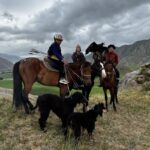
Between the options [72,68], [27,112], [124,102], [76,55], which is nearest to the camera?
[27,112]

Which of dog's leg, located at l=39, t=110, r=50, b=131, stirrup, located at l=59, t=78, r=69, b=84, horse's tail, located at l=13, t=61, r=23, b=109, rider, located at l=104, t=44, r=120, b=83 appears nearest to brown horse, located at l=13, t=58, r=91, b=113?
horse's tail, located at l=13, t=61, r=23, b=109

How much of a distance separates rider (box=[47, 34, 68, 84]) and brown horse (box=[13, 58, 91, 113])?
0.67 feet

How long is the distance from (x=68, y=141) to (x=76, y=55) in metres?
6.48

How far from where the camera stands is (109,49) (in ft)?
58.3

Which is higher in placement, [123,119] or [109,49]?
[109,49]

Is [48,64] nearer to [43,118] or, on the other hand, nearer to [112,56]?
[43,118]

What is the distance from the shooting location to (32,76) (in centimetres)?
1316

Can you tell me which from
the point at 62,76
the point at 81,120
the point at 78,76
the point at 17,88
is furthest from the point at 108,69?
the point at 81,120

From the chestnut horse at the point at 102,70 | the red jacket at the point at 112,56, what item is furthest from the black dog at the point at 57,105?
the red jacket at the point at 112,56

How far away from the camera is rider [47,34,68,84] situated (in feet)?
43.3

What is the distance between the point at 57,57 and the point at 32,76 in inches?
49.6

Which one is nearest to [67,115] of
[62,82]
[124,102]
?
[62,82]

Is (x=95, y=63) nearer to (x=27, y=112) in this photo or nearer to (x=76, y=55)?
(x=76, y=55)

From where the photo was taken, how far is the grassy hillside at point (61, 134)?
10609 mm
